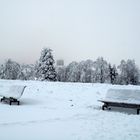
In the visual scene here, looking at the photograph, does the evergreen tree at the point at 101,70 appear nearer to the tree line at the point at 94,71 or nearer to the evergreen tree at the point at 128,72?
the tree line at the point at 94,71

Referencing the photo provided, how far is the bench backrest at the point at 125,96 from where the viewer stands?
44.5 feet

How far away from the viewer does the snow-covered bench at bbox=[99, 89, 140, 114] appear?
1318 centimetres

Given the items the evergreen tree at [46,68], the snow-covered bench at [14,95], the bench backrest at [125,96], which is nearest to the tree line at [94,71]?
the evergreen tree at [46,68]

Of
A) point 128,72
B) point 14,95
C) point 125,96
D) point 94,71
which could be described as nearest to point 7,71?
point 94,71

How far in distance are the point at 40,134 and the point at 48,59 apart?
36.7 meters

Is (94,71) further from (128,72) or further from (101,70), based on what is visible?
(128,72)

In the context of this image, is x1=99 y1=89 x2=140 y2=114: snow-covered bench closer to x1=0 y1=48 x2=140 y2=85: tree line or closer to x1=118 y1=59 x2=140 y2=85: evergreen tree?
x1=0 y1=48 x2=140 y2=85: tree line

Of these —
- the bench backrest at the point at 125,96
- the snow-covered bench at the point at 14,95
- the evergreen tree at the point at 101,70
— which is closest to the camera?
the bench backrest at the point at 125,96

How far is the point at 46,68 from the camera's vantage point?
4356 centimetres

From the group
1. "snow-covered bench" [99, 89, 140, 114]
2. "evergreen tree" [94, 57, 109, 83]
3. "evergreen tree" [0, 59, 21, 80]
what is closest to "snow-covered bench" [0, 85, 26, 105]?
"snow-covered bench" [99, 89, 140, 114]

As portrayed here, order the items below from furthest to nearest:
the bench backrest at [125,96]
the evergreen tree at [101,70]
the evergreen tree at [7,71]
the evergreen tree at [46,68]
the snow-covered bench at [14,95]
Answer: the evergreen tree at [101,70], the evergreen tree at [7,71], the evergreen tree at [46,68], the snow-covered bench at [14,95], the bench backrest at [125,96]

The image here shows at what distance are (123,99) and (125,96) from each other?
25cm

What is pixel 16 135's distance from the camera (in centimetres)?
757

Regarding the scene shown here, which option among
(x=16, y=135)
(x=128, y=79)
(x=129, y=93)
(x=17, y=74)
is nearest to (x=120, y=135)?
(x=16, y=135)
